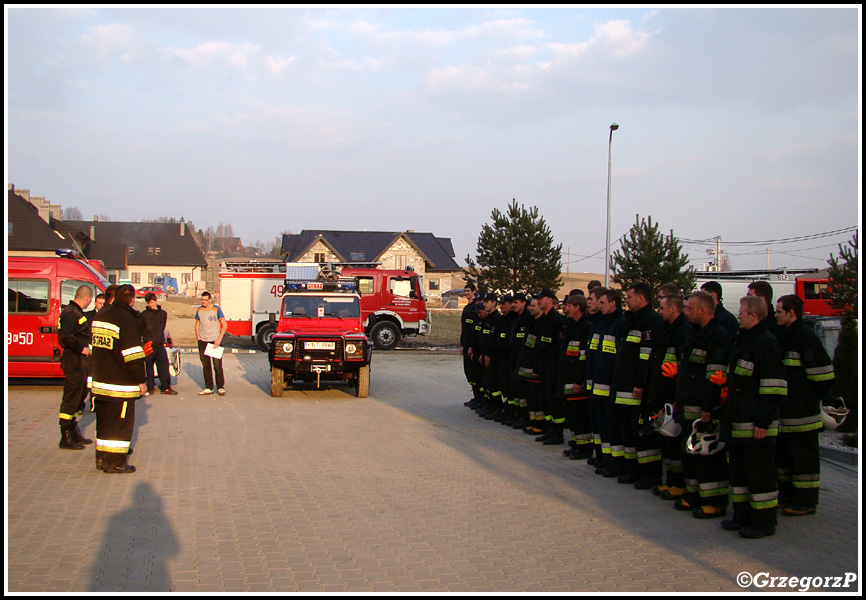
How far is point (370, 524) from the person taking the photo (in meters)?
5.94

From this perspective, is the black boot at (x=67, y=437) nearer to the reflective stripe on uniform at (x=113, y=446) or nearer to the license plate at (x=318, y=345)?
the reflective stripe on uniform at (x=113, y=446)

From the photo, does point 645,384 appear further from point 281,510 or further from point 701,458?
point 281,510

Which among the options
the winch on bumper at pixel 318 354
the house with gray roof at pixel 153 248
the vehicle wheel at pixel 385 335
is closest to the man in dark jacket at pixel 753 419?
the winch on bumper at pixel 318 354

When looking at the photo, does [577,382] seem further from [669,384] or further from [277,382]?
[277,382]

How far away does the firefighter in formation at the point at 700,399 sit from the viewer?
569cm

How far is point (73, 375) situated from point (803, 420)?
26.1 feet

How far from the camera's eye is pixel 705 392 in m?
6.12


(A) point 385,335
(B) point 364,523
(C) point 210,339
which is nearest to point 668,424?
(B) point 364,523

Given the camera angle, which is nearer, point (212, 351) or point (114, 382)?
point (114, 382)

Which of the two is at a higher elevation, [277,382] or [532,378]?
[532,378]

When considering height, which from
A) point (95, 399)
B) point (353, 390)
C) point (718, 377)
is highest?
point (718, 377)

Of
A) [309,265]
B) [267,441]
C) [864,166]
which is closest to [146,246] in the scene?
[309,265]

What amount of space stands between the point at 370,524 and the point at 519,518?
4.22 ft

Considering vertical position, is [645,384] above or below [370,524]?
above
